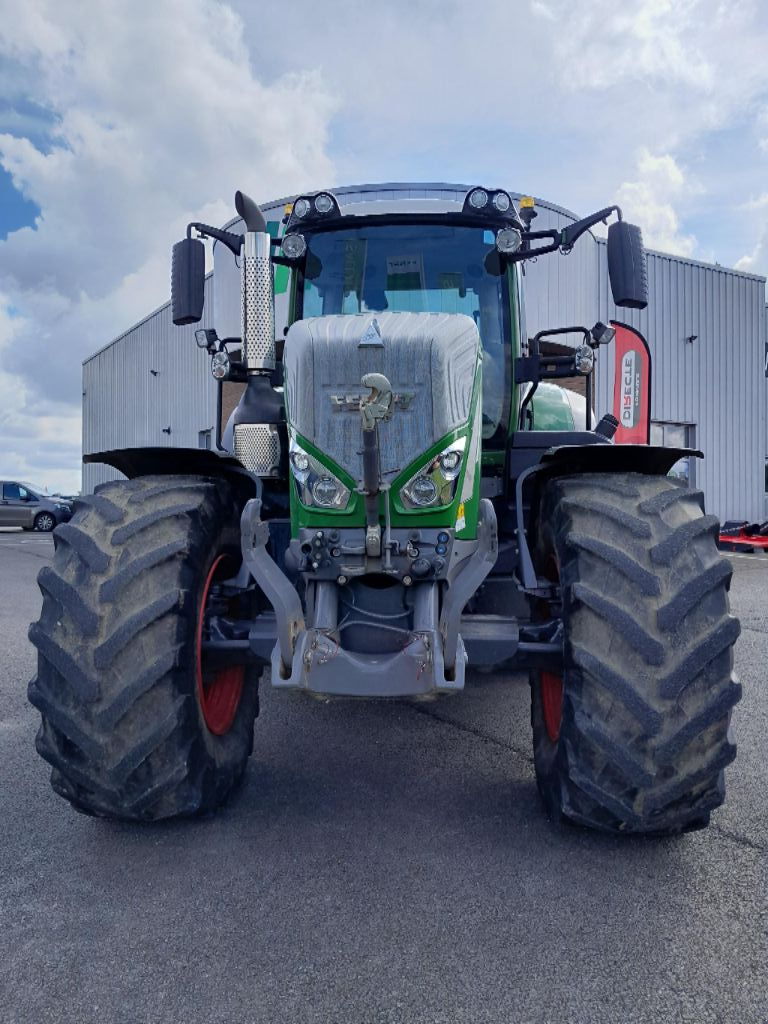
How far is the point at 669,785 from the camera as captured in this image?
2295mm

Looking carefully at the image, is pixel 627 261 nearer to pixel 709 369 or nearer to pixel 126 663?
pixel 126 663

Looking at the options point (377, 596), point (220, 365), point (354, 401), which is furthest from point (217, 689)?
point (220, 365)

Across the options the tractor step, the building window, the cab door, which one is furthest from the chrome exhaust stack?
the cab door

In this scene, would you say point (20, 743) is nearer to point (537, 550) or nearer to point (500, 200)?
point (537, 550)

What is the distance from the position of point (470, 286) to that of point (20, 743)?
10.4 feet

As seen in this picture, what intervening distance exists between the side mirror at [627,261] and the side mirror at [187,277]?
75.0 inches

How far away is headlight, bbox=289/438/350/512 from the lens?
2.66 metres

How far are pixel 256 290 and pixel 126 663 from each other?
5.23ft

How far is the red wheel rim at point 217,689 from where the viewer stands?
273cm

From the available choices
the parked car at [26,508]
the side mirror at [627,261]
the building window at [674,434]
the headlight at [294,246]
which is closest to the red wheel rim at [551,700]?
the side mirror at [627,261]

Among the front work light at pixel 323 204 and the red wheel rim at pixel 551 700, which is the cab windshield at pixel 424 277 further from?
the red wheel rim at pixel 551 700

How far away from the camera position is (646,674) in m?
2.30

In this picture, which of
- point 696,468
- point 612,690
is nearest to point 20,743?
point 612,690

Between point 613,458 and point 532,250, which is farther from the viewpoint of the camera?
point 532,250
